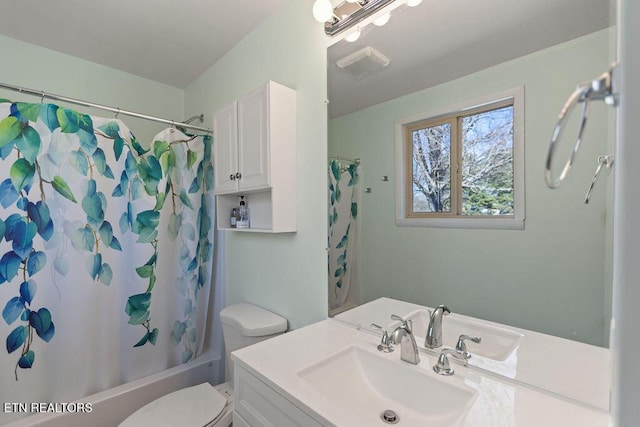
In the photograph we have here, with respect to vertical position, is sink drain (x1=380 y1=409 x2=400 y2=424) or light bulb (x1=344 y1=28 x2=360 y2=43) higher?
light bulb (x1=344 y1=28 x2=360 y2=43)

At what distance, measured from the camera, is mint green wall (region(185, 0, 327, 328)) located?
130 cm

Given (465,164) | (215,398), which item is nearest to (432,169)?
(465,164)

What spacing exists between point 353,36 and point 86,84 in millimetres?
1905

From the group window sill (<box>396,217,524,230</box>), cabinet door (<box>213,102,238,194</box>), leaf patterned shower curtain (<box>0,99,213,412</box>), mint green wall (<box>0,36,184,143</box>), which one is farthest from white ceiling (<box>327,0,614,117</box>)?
mint green wall (<box>0,36,184,143</box>)

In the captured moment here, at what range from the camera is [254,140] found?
139 cm

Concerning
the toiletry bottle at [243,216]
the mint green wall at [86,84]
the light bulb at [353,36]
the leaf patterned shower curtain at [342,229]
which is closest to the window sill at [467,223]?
the leaf patterned shower curtain at [342,229]

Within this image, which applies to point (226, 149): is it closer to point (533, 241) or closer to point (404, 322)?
point (404, 322)

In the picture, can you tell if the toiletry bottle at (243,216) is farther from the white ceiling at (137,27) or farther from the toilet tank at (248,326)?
the white ceiling at (137,27)

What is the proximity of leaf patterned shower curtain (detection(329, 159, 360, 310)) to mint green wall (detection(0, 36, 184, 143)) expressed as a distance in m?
1.78

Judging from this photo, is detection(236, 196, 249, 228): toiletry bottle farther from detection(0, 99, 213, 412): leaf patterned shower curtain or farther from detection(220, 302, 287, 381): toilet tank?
detection(220, 302, 287, 381): toilet tank

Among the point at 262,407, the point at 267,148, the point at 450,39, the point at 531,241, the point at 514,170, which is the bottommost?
the point at 262,407

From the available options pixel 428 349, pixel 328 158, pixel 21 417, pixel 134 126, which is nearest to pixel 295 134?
pixel 328 158

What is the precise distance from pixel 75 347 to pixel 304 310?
1.19m

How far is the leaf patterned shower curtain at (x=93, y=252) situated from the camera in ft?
4.23
